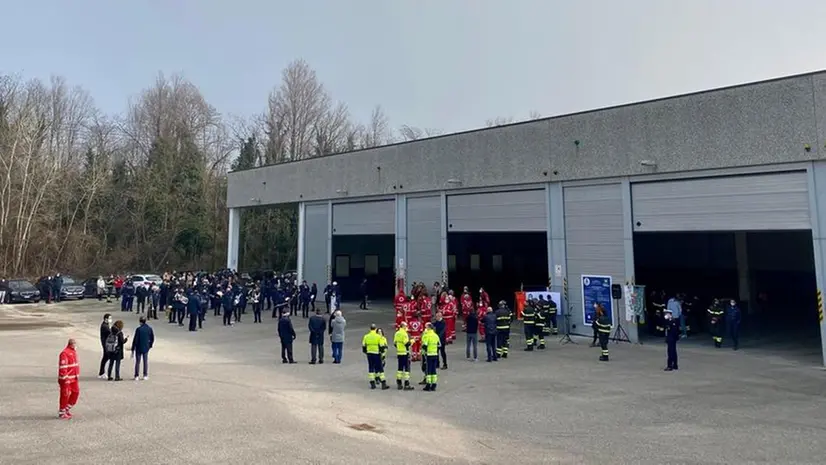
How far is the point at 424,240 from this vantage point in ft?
79.6

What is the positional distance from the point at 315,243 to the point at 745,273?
21948 mm

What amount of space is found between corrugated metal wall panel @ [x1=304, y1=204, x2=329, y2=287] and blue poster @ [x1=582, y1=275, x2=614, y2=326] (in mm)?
14919

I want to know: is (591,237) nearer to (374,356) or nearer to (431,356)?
(431,356)

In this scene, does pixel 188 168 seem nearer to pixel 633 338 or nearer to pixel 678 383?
pixel 633 338

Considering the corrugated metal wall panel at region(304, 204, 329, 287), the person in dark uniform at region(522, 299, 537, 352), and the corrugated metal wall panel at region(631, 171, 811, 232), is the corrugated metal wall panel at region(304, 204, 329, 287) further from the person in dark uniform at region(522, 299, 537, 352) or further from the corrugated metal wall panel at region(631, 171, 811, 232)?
the corrugated metal wall panel at region(631, 171, 811, 232)

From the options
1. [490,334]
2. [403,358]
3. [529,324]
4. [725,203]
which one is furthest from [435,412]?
[725,203]

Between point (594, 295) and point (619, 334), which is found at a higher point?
point (594, 295)

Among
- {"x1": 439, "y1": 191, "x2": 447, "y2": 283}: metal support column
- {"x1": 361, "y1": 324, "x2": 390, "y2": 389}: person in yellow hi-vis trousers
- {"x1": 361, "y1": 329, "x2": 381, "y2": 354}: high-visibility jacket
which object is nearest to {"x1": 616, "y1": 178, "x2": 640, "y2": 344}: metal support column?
{"x1": 439, "y1": 191, "x2": 447, "y2": 283}: metal support column

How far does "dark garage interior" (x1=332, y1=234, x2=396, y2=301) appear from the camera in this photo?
30.2m

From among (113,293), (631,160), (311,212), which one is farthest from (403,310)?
(113,293)

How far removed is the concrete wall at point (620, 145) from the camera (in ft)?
49.2

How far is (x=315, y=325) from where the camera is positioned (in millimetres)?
14398

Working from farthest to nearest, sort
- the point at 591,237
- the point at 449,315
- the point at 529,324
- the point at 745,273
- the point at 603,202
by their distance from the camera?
the point at 745,273 < the point at 591,237 < the point at 603,202 < the point at 449,315 < the point at 529,324

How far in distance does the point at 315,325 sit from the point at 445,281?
9.57 meters
